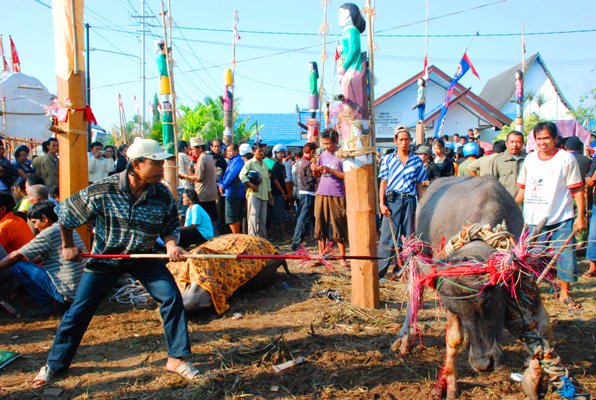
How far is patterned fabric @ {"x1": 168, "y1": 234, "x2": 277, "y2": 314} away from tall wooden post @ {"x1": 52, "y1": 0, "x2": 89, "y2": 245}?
1724mm

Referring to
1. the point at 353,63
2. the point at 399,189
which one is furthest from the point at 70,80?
the point at 399,189

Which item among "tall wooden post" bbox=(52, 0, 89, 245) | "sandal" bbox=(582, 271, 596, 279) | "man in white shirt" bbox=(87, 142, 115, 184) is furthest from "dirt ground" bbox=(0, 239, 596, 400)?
"man in white shirt" bbox=(87, 142, 115, 184)

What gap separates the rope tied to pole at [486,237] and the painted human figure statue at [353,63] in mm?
2341

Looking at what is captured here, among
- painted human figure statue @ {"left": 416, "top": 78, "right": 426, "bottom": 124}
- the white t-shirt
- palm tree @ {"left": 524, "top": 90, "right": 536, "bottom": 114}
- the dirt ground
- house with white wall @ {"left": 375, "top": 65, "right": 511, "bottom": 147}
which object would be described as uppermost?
palm tree @ {"left": 524, "top": 90, "right": 536, "bottom": 114}

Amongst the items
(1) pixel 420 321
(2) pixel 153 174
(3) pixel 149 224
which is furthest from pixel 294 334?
(2) pixel 153 174

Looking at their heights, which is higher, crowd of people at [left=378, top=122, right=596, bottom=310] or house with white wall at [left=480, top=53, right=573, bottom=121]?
house with white wall at [left=480, top=53, right=573, bottom=121]

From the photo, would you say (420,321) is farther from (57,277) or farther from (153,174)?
(57,277)

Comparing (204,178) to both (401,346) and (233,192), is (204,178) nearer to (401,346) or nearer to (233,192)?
(233,192)

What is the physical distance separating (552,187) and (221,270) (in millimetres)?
3944

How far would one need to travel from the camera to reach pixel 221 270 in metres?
5.83

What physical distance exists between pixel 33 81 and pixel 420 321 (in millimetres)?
12093

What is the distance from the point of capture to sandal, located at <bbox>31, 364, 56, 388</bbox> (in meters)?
3.92

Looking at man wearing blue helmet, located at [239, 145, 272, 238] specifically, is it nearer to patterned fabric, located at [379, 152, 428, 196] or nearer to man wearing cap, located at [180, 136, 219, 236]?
man wearing cap, located at [180, 136, 219, 236]

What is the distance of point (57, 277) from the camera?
217 inches
